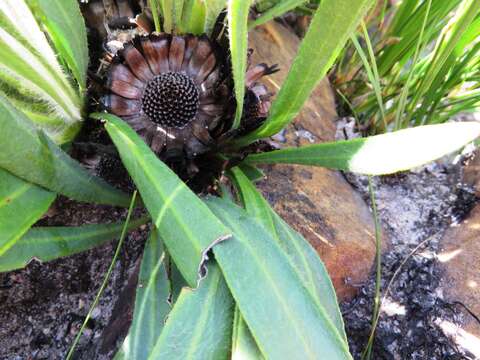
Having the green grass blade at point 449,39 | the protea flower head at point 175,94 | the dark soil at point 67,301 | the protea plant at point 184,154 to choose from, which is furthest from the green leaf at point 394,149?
the dark soil at point 67,301

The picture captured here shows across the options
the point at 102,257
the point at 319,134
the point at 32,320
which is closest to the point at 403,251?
the point at 319,134

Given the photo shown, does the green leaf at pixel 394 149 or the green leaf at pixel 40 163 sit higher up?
the green leaf at pixel 40 163

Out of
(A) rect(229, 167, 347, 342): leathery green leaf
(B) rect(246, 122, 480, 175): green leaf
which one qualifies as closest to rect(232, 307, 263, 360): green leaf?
(A) rect(229, 167, 347, 342): leathery green leaf

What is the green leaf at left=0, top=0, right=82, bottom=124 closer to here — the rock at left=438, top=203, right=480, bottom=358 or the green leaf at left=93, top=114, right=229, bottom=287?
the green leaf at left=93, top=114, right=229, bottom=287

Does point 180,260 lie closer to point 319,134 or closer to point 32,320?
point 32,320

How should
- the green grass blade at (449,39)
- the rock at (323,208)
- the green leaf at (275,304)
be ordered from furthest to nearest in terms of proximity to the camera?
the rock at (323,208)
the green grass blade at (449,39)
the green leaf at (275,304)

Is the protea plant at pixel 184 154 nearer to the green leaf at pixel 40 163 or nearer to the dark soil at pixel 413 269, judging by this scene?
the green leaf at pixel 40 163

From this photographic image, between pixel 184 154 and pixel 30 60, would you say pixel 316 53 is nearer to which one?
pixel 184 154
